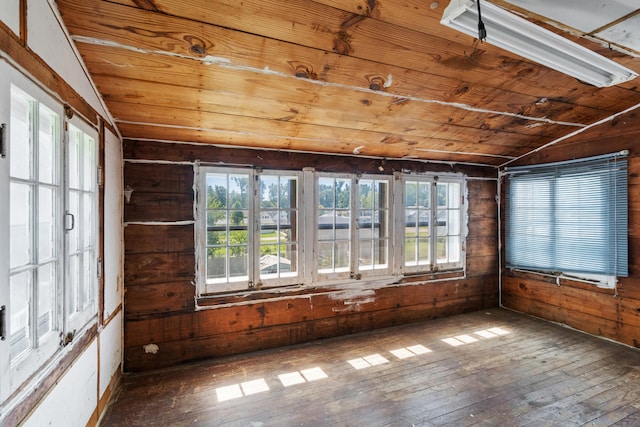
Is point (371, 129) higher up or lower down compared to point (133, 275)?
higher up

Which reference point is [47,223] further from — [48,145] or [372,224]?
[372,224]

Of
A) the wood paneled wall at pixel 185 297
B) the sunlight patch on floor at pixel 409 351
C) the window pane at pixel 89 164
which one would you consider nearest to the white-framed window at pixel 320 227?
the wood paneled wall at pixel 185 297

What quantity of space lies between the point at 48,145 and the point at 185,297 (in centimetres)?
180

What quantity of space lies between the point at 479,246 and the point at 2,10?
4.81 meters

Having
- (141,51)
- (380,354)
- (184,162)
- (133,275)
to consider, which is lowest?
(380,354)

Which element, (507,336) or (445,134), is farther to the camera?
(507,336)

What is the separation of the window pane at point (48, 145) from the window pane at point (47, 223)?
0.07 m

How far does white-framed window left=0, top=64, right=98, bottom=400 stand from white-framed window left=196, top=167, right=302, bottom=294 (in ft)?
3.76

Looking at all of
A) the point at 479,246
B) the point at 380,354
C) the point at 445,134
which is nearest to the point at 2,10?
the point at 445,134

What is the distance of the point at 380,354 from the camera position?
312 centimetres

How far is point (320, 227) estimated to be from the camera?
3506mm

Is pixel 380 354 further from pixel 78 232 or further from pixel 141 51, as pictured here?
pixel 141 51

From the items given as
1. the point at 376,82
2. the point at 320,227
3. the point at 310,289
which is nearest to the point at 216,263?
the point at 310,289

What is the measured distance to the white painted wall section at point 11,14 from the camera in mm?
1093
